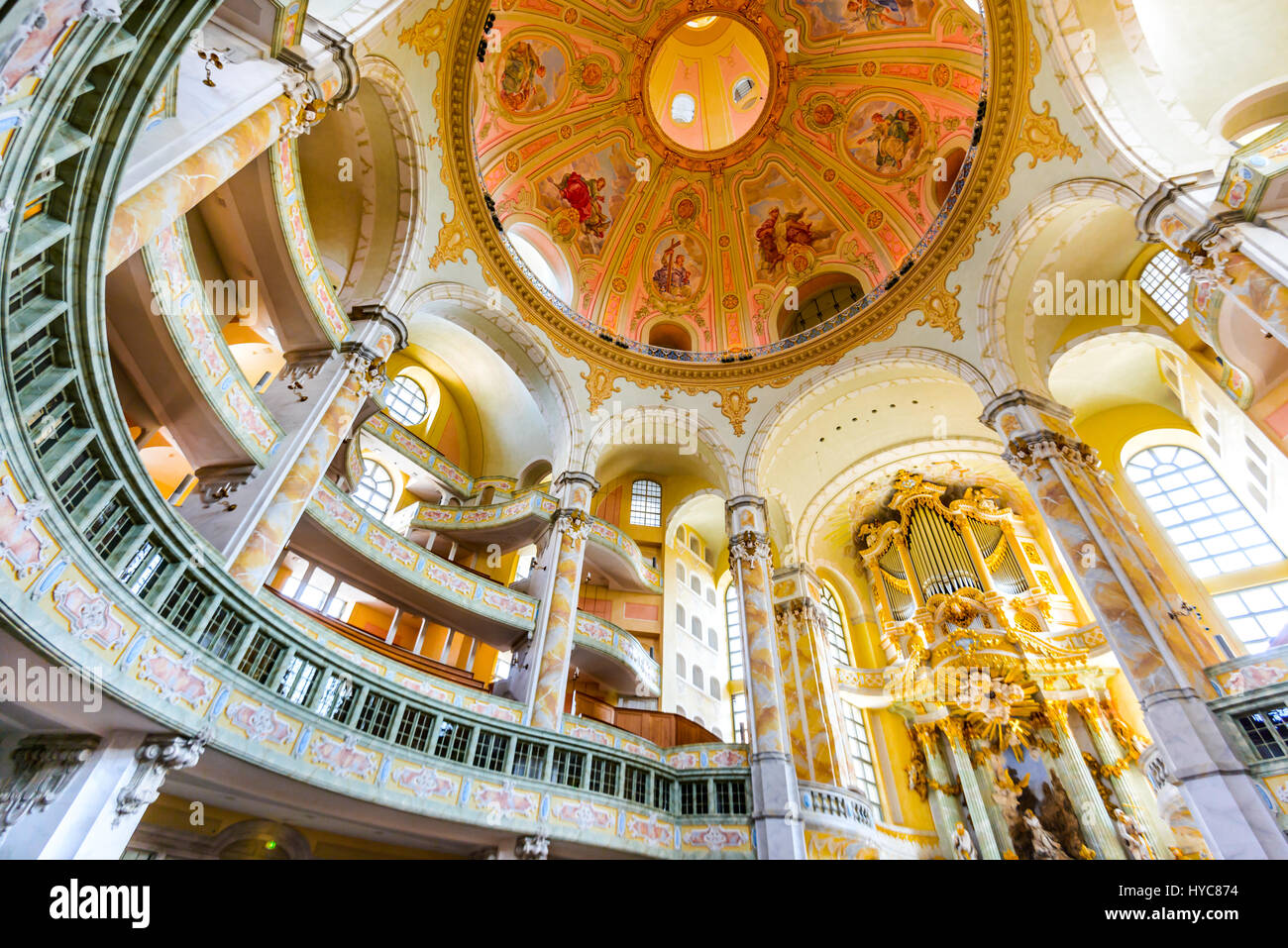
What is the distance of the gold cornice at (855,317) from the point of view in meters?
13.0

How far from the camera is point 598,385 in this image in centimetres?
1781

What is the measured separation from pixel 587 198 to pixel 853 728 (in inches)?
765

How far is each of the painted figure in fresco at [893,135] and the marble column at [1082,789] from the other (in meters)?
17.0

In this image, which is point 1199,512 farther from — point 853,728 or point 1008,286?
point 853,728

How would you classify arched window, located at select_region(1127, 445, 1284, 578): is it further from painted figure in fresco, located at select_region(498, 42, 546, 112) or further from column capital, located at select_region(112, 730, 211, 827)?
painted figure in fresco, located at select_region(498, 42, 546, 112)

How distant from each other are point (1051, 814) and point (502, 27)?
25.9 meters

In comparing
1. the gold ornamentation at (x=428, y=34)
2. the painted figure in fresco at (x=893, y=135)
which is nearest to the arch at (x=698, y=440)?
the gold ornamentation at (x=428, y=34)

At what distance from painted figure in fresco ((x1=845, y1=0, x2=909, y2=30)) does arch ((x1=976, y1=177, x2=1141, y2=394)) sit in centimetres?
795

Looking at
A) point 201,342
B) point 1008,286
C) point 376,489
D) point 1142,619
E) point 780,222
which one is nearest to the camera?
point 201,342

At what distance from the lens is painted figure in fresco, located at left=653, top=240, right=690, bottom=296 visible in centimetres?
2097

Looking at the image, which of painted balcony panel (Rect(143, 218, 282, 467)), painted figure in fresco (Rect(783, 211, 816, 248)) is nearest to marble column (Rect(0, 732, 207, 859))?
painted balcony panel (Rect(143, 218, 282, 467))
